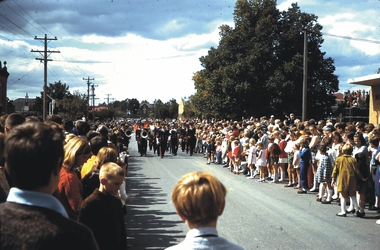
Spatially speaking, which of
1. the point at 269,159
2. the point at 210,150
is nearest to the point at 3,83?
the point at 210,150

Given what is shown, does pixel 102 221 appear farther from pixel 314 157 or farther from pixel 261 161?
pixel 261 161

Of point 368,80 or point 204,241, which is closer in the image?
point 204,241

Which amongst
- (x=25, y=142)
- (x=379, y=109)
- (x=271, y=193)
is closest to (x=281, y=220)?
(x=271, y=193)

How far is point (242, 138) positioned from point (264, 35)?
19.7m

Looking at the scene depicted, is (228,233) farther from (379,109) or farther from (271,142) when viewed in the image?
(379,109)

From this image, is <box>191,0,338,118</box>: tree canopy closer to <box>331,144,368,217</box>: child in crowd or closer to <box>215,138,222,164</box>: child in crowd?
<box>215,138,222,164</box>: child in crowd

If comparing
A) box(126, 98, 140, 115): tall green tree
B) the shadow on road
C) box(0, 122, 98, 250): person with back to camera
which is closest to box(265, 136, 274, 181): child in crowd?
the shadow on road

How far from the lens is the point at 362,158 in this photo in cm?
1061

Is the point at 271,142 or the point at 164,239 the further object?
the point at 271,142

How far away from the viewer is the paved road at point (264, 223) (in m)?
7.87

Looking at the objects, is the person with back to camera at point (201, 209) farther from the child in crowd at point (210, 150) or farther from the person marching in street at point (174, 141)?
the person marching in street at point (174, 141)

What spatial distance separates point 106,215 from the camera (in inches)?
169

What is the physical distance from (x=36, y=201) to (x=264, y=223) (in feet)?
25.2

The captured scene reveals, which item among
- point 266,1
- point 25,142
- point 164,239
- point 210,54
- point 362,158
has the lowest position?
point 164,239
